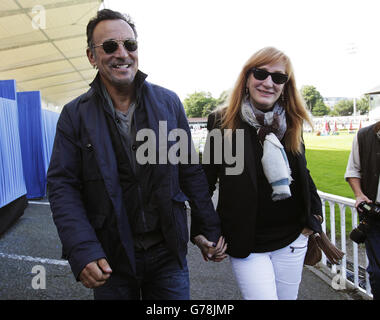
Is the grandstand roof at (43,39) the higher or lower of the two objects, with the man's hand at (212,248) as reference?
higher

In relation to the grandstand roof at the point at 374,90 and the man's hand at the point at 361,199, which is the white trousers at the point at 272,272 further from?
the grandstand roof at the point at 374,90

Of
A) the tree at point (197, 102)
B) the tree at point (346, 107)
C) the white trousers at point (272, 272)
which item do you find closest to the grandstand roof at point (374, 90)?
the white trousers at point (272, 272)

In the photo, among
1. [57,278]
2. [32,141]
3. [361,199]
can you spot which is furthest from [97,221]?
[32,141]

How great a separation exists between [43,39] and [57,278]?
10.9 metres

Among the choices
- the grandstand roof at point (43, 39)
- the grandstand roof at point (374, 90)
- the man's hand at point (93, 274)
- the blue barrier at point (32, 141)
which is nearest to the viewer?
the man's hand at point (93, 274)

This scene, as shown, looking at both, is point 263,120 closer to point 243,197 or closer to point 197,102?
point 243,197

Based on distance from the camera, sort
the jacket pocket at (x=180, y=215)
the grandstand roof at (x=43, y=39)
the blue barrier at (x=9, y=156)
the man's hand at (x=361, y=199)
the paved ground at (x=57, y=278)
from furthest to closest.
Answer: the grandstand roof at (x=43, y=39) → the blue barrier at (x=9, y=156) → the paved ground at (x=57, y=278) → the man's hand at (x=361, y=199) → the jacket pocket at (x=180, y=215)

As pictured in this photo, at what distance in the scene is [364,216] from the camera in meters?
2.48

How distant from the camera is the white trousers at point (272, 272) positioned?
182 cm

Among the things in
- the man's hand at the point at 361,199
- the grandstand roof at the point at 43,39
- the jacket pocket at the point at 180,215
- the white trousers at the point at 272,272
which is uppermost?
the grandstand roof at the point at 43,39

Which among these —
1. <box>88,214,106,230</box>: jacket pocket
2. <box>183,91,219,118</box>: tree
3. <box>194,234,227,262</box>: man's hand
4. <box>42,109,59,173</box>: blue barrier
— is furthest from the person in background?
<box>183,91,219,118</box>: tree

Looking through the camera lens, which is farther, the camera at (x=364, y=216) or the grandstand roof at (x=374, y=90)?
the grandstand roof at (x=374, y=90)

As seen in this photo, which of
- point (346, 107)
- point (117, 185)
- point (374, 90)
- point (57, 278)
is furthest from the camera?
point (346, 107)
